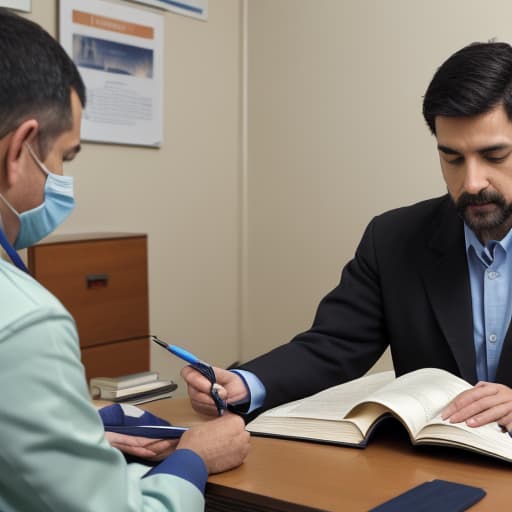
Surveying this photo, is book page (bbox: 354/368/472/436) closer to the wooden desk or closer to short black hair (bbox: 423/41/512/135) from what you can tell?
the wooden desk

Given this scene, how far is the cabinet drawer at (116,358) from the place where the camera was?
333 centimetres

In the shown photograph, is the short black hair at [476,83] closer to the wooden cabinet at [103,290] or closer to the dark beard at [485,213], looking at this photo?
the dark beard at [485,213]

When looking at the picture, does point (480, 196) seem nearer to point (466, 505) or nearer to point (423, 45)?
point (466, 505)

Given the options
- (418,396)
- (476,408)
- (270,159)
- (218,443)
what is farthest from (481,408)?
(270,159)

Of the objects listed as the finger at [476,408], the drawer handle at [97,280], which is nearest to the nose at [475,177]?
the finger at [476,408]

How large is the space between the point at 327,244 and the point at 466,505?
10.9ft

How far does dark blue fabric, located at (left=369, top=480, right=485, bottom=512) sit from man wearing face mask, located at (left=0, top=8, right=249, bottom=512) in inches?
10.9

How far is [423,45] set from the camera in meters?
3.95

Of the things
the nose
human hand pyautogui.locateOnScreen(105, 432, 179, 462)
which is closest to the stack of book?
human hand pyautogui.locateOnScreen(105, 432, 179, 462)

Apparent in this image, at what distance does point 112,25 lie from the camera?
390cm

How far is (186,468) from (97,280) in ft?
7.49

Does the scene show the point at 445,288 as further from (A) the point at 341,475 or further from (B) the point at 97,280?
(B) the point at 97,280

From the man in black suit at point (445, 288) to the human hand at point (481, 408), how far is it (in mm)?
252

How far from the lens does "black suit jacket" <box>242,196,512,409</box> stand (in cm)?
182
